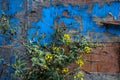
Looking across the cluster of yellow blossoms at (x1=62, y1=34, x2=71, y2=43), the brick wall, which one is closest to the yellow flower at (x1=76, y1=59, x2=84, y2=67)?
the brick wall

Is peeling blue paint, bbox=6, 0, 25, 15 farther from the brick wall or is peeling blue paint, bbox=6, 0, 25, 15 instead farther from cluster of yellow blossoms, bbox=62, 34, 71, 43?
the brick wall

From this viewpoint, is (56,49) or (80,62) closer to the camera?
(56,49)

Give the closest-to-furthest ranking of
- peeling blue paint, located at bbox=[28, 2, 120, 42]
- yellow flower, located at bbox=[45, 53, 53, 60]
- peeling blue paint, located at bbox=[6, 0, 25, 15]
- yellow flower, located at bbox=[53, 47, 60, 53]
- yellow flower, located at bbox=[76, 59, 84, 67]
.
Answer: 1. yellow flower, located at bbox=[45, 53, 53, 60]
2. yellow flower, located at bbox=[53, 47, 60, 53]
3. yellow flower, located at bbox=[76, 59, 84, 67]
4. peeling blue paint, located at bbox=[28, 2, 120, 42]
5. peeling blue paint, located at bbox=[6, 0, 25, 15]

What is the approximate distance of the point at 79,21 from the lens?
3.87 m

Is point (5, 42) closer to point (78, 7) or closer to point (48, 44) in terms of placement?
point (48, 44)

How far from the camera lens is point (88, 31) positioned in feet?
12.6

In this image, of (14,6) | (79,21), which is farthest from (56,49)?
(14,6)

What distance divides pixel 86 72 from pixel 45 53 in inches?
28.8

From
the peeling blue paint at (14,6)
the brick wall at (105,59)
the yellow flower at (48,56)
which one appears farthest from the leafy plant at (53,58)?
the peeling blue paint at (14,6)

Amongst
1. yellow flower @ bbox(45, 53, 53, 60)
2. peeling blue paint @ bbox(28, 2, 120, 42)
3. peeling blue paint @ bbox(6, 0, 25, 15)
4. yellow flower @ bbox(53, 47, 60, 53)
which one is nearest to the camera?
yellow flower @ bbox(45, 53, 53, 60)

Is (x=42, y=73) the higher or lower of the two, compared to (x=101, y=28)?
lower

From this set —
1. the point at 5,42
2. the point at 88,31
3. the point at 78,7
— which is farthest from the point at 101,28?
the point at 5,42

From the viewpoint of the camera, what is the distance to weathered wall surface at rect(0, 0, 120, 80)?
3.79 m

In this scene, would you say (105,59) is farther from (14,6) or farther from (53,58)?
(14,6)
